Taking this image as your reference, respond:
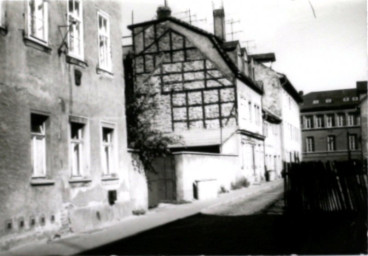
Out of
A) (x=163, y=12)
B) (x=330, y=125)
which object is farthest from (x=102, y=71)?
(x=330, y=125)

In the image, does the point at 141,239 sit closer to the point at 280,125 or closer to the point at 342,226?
the point at 342,226

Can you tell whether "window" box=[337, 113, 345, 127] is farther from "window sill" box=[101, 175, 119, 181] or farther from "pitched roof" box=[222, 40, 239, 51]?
"window sill" box=[101, 175, 119, 181]

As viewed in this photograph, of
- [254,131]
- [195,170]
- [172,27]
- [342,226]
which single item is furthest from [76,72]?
[254,131]

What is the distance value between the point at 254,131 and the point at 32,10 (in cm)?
2622

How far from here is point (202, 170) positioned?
23.0 meters

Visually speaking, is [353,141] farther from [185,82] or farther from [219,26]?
[185,82]

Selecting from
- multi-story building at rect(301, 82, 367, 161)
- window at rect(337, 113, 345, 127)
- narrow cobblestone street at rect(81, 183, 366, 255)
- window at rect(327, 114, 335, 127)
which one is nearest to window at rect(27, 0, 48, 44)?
narrow cobblestone street at rect(81, 183, 366, 255)

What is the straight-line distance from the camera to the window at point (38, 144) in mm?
10859

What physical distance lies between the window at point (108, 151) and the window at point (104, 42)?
1.80 meters

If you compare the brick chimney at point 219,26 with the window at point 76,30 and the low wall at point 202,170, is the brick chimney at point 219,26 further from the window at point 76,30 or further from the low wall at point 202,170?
the window at point 76,30

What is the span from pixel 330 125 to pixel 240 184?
121 feet

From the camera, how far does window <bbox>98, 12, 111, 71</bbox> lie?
14.2 m

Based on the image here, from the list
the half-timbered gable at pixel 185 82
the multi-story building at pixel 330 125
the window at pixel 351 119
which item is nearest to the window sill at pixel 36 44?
the half-timbered gable at pixel 185 82

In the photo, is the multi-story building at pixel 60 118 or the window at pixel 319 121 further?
the window at pixel 319 121
